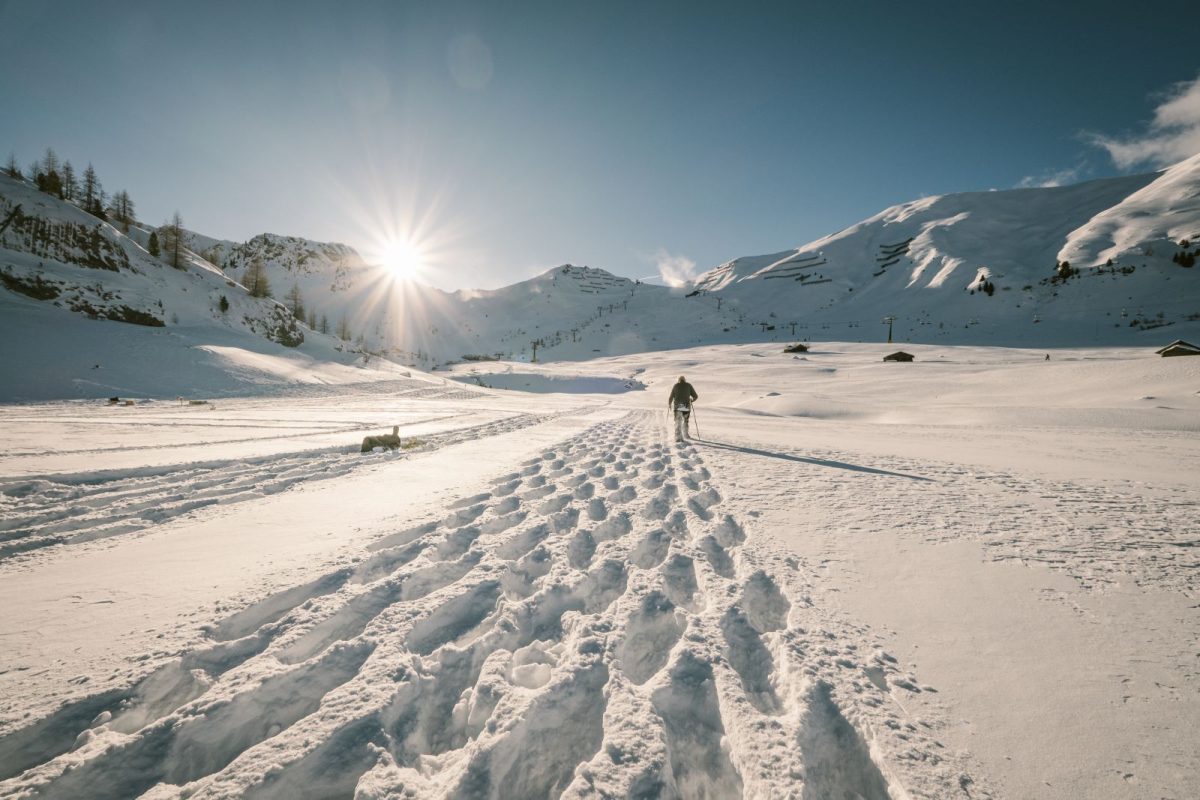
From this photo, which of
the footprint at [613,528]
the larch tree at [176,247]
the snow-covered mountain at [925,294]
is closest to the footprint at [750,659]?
the footprint at [613,528]

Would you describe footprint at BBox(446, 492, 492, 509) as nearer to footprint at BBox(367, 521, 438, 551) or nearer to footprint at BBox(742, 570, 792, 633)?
footprint at BBox(367, 521, 438, 551)

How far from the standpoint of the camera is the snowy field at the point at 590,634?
1605 mm

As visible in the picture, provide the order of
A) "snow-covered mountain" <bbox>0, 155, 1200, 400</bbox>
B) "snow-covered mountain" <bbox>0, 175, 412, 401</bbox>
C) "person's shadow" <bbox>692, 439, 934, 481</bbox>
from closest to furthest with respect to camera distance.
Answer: "person's shadow" <bbox>692, 439, 934, 481</bbox>
"snow-covered mountain" <bbox>0, 175, 412, 401</bbox>
"snow-covered mountain" <bbox>0, 155, 1200, 400</bbox>

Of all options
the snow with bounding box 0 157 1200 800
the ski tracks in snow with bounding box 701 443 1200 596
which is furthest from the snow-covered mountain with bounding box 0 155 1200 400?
the ski tracks in snow with bounding box 701 443 1200 596

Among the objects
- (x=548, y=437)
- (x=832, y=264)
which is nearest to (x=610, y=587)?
(x=548, y=437)

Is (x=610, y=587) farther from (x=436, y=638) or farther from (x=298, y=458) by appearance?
(x=298, y=458)

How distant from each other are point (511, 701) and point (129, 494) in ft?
18.2

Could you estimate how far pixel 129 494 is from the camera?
4.68 metres

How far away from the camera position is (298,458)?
6969 millimetres

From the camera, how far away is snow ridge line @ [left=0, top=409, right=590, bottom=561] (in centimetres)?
368

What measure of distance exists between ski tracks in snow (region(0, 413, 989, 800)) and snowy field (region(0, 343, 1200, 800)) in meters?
0.01

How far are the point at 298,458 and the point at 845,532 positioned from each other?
7.87m

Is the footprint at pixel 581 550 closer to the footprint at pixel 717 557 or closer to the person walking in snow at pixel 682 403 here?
the footprint at pixel 717 557

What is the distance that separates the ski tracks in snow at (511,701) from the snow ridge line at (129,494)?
2.68 meters
